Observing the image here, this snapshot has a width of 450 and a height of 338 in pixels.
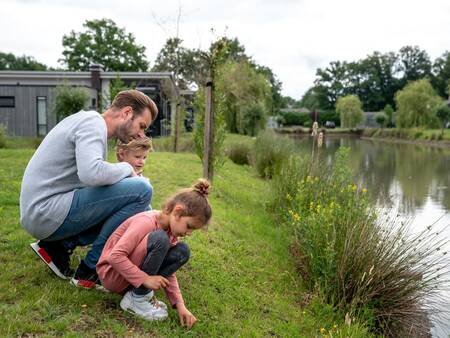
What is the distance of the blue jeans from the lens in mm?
2756

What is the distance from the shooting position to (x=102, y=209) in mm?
2783

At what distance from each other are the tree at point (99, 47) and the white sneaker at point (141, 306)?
148ft

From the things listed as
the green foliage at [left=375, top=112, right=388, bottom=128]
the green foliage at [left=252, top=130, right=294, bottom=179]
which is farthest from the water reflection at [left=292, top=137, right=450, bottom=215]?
Answer: the green foliage at [left=375, top=112, right=388, bottom=128]

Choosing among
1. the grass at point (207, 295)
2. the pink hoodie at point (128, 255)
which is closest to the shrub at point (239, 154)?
the grass at point (207, 295)

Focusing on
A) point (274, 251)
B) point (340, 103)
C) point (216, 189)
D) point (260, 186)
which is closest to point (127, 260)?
point (274, 251)

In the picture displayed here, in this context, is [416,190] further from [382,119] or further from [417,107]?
[382,119]

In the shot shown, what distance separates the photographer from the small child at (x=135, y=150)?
10.4ft

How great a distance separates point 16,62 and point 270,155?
58.7m

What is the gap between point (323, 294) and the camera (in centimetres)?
407

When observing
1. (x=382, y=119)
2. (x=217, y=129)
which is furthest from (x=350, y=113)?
(x=217, y=129)

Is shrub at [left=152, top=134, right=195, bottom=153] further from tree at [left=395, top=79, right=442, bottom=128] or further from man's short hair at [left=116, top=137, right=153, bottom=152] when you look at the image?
tree at [left=395, top=79, right=442, bottom=128]

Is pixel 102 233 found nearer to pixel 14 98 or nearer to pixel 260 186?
pixel 260 186

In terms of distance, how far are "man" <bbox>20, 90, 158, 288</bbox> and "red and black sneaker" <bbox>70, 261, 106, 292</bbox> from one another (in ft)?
0.32

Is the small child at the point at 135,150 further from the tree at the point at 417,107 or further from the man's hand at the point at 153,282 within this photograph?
the tree at the point at 417,107
